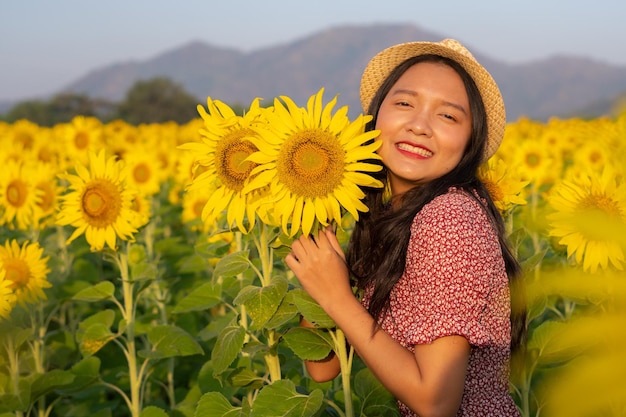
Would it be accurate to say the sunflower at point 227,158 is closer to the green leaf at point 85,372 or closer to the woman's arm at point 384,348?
the woman's arm at point 384,348

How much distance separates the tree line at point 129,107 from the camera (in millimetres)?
28177

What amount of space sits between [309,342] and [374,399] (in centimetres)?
27

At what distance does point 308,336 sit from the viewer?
224cm

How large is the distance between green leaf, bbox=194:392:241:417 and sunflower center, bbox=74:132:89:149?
6.45 metres

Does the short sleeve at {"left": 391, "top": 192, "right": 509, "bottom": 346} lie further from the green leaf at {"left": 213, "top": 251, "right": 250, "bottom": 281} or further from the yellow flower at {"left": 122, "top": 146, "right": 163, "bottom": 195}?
the yellow flower at {"left": 122, "top": 146, "right": 163, "bottom": 195}

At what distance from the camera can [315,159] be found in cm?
195

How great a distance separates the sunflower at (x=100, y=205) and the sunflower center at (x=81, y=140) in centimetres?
525

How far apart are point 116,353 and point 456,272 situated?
2687mm

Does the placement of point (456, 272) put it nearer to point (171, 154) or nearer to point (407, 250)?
point (407, 250)

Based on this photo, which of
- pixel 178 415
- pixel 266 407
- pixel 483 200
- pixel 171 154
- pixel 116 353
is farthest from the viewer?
pixel 171 154

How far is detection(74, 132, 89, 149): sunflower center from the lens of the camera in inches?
333

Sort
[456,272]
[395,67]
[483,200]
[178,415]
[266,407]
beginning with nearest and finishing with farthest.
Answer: [456,272] → [266,407] → [483,200] → [395,67] → [178,415]

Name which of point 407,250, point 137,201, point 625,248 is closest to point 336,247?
point 407,250

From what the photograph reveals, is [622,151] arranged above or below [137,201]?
above
